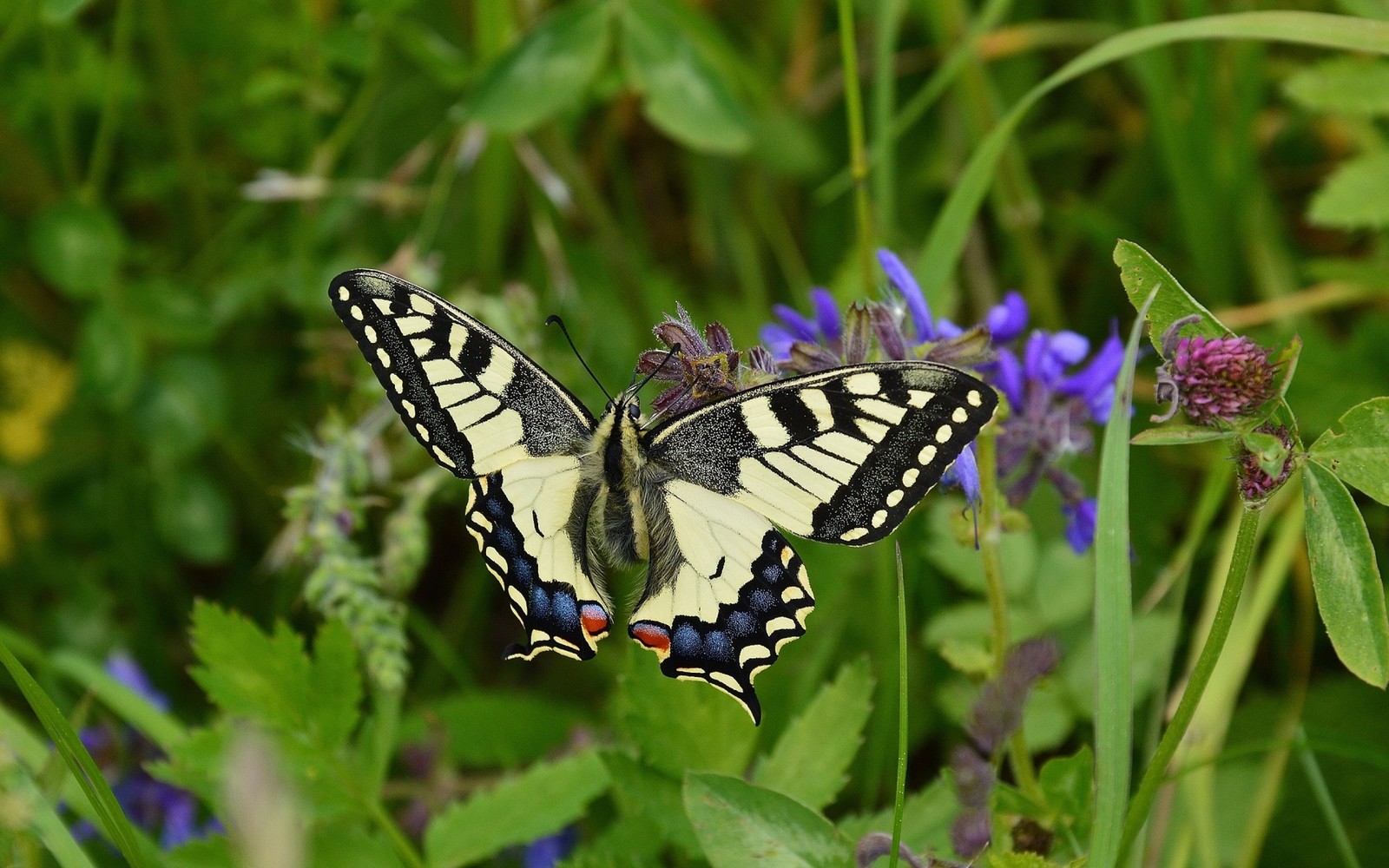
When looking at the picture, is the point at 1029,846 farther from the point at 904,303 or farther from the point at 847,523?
the point at 904,303

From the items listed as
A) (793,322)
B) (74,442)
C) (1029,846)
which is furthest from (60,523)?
(1029,846)

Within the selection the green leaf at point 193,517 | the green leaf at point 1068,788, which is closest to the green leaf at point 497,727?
the green leaf at point 193,517

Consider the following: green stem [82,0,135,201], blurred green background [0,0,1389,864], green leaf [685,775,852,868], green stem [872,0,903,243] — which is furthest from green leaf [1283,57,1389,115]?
green stem [82,0,135,201]

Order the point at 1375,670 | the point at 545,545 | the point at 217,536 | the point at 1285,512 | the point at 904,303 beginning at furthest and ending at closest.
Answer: the point at 217,536 < the point at 1285,512 < the point at 545,545 < the point at 904,303 < the point at 1375,670

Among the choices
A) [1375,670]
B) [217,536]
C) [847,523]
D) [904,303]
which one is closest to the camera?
[1375,670]

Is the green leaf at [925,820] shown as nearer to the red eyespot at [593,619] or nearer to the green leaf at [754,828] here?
the green leaf at [754,828]

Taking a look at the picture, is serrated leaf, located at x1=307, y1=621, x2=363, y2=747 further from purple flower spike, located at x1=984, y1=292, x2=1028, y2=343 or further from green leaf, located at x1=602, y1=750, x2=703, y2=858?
purple flower spike, located at x1=984, y1=292, x2=1028, y2=343
